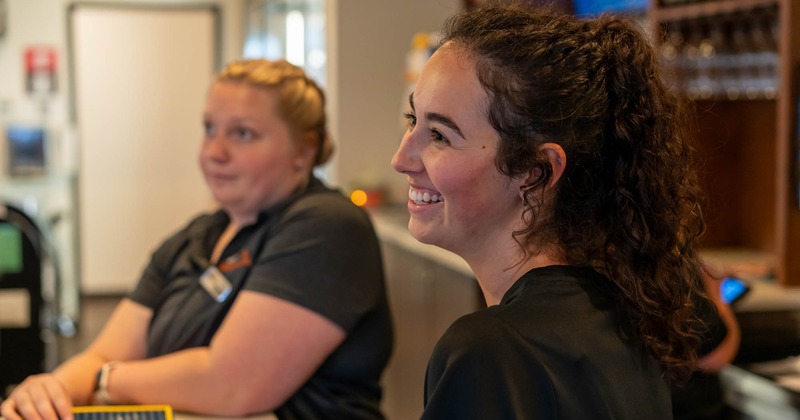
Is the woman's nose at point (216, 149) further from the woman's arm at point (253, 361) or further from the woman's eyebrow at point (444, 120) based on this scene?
the woman's eyebrow at point (444, 120)

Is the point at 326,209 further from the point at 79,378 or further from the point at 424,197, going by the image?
the point at 424,197

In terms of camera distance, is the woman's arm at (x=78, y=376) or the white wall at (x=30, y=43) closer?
the woman's arm at (x=78, y=376)

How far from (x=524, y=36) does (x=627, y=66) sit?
0.13 metres

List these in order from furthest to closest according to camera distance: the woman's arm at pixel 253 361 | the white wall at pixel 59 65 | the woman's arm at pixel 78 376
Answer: the white wall at pixel 59 65, the woman's arm at pixel 253 361, the woman's arm at pixel 78 376

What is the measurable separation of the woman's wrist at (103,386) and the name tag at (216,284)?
0.24 metres

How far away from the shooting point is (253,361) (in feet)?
5.72

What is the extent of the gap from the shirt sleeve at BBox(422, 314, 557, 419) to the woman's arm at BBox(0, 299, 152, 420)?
0.85 metres

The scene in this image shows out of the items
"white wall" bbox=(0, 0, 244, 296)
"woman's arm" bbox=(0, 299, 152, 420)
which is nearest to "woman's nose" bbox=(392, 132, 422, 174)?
"woman's arm" bbox=(0, 299, 152, 420)

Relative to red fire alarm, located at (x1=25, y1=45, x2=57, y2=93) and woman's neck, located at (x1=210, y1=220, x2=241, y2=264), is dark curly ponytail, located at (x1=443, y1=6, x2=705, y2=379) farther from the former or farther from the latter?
red fire alarm, located at (x1=25, y1=45, x2=57, y2=93)

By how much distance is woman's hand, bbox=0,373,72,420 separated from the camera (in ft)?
5.21

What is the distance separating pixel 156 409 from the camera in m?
1.56

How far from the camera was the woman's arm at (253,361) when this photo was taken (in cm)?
174

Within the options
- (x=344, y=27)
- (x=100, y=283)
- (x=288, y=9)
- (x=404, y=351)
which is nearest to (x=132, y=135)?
(x=100, y=283)

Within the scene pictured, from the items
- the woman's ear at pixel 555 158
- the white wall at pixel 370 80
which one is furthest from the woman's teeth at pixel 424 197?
the white wall at pixel 370 80
